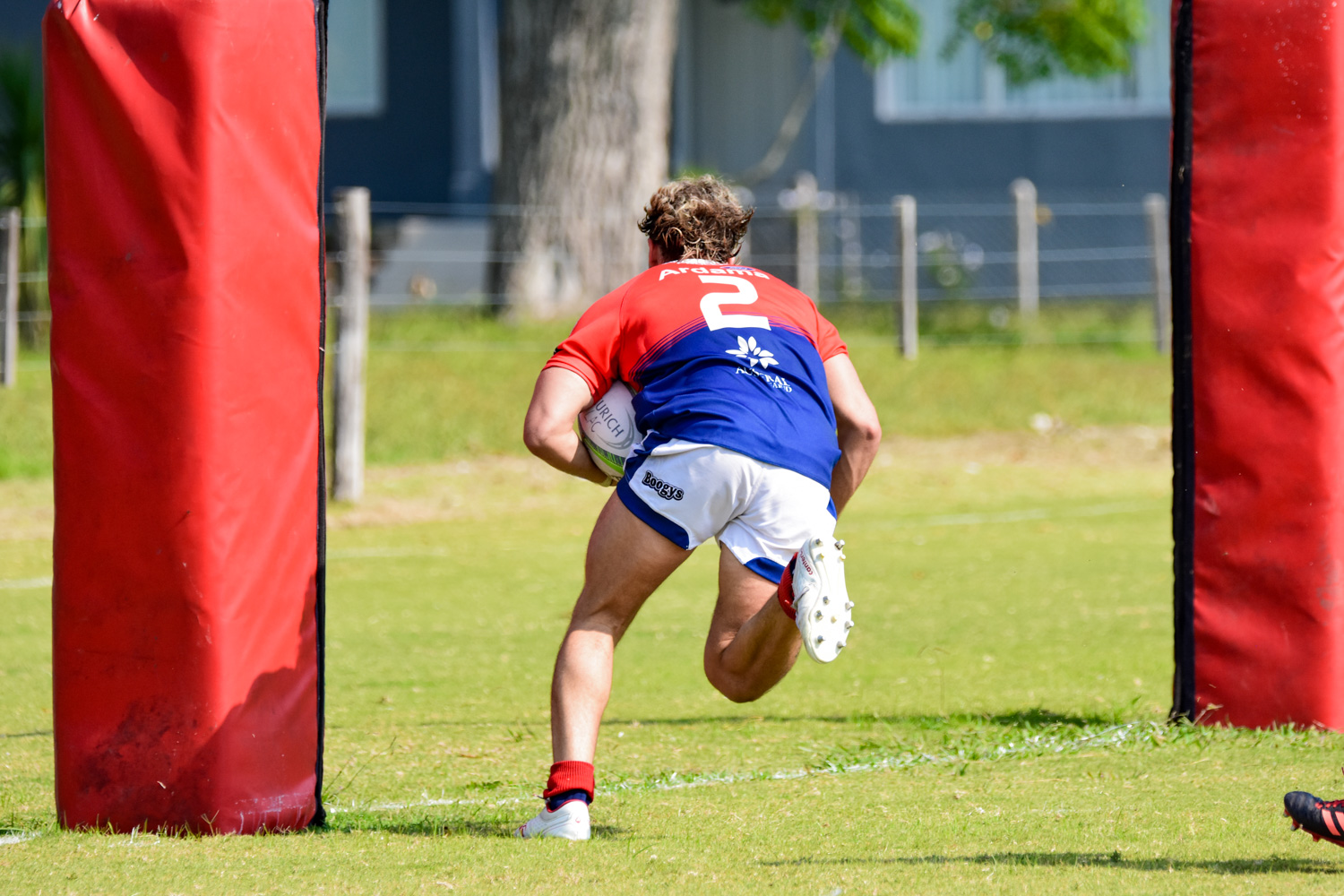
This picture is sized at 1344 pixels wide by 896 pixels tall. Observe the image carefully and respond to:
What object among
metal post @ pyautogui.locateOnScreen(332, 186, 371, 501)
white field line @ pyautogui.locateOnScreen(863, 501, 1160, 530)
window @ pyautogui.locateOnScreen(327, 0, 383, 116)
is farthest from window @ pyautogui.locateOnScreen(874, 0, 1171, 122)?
metal post @ pyautogui.locateOnScreen(332, 186, 371, 501)

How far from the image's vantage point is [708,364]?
4414 mm

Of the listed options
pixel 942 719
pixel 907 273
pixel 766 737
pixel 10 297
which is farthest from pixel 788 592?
pixel 907 273

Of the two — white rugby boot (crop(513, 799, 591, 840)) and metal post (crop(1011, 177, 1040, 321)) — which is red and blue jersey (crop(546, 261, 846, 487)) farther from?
metal post (crop(1011, 177, 1040, 321))

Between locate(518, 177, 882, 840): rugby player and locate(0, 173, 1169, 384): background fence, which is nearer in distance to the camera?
locate(518, 177, 882, 840): rugby player

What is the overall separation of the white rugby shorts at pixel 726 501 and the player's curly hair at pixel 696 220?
0.65m

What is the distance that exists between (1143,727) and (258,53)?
10.9 ft

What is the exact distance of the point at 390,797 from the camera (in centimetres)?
492

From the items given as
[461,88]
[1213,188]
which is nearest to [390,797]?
[1213,188]

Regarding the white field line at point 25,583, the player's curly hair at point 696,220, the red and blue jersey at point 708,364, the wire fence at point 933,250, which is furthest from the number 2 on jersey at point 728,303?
the wire fence at point 933,250

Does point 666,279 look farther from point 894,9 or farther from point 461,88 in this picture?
point 461,88

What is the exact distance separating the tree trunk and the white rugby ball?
42.7ft

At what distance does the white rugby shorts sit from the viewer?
4328 mm

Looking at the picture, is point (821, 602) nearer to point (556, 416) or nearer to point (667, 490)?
point (667, 490)

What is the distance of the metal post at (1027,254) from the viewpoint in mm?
19891
